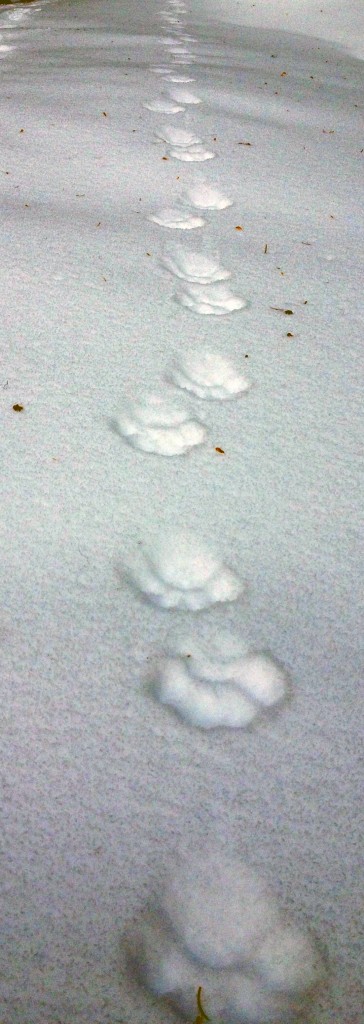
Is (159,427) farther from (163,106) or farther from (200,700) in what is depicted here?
(163,106)

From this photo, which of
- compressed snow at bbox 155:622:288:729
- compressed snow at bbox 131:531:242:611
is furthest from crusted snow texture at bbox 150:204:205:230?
compressed snow at bbox 155:622:288:729

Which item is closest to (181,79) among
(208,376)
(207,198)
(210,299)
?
(207,198)

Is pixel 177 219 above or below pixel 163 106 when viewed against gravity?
below

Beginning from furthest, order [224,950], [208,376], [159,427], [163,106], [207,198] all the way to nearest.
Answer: [163,106], [207,198], [208,376], [159,427], [224,950]

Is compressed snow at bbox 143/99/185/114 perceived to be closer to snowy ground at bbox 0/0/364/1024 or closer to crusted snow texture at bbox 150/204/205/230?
snowy ground at bbox 0/0/364/1024

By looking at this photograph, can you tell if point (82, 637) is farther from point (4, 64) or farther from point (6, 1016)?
point (4, 64)

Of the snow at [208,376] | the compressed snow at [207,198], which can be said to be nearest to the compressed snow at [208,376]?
the snow at [208,376]
